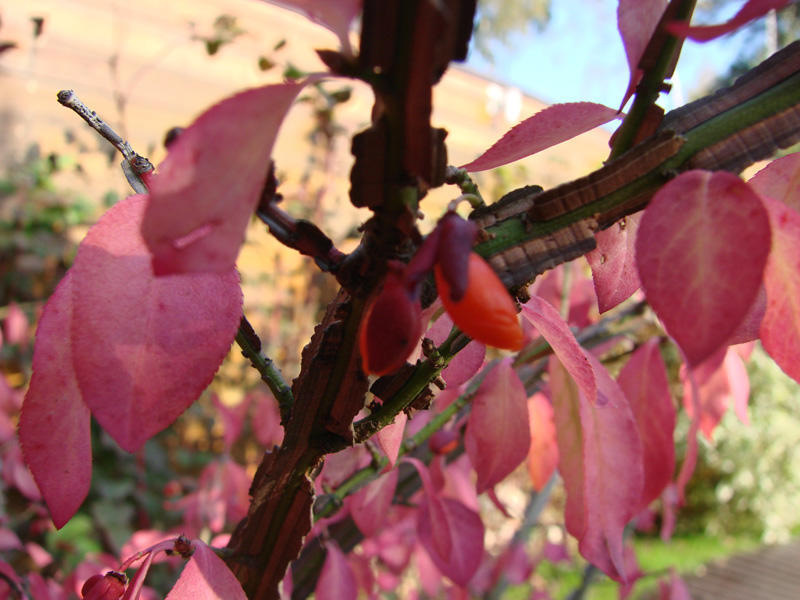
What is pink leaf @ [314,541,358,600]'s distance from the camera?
508 millimetres

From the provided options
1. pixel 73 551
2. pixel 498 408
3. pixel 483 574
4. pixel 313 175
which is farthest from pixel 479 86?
pixel 498 408

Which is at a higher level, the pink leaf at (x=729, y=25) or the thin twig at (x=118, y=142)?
the thin twig at (x=118, y=142)

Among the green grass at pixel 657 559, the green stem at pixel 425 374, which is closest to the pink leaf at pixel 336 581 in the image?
the green stem at pixel 425 374

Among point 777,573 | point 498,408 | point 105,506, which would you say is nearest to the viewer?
point 498,408

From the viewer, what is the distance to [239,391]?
2418mm

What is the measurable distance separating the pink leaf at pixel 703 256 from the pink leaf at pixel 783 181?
10cm

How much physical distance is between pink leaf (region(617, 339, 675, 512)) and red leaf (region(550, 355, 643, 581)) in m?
0.06

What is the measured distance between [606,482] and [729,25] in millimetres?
240

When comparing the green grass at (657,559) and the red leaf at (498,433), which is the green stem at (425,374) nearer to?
the red leaf at (498,433)

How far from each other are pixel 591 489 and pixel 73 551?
145cm

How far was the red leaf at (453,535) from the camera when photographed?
1.57 feet

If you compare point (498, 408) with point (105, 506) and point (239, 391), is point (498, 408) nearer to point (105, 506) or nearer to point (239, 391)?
point (105, 506)

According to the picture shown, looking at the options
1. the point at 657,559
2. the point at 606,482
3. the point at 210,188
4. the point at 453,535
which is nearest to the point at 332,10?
the point at 210,188

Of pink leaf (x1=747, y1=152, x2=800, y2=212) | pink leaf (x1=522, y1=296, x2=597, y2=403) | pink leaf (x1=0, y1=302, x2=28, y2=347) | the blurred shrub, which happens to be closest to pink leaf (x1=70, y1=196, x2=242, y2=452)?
pink leaf (x1=522, y1=296, x2=597, y2=403)
